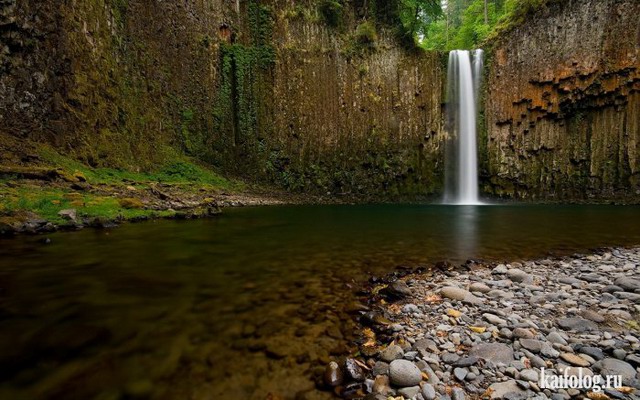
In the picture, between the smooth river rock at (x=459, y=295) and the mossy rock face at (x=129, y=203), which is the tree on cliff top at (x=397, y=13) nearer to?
the mossy rock face at (x=129, y=203)

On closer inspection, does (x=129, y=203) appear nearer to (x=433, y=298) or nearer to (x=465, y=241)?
(x=433, y=298)

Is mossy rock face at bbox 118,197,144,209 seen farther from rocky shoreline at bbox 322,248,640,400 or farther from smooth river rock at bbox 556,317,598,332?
smooth river rock at bbox 556,317,598,332

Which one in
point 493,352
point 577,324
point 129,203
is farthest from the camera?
point 129,203

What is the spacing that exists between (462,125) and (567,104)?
24.9ft

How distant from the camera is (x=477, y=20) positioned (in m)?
33.7

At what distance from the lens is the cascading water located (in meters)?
27.4

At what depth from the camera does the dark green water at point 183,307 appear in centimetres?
246

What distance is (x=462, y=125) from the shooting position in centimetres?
2761

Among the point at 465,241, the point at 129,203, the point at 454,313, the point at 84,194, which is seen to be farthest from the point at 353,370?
the point at 84,194

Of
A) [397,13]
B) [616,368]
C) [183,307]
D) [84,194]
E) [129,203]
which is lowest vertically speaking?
[183,307]

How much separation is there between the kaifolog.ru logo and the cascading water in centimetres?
2667

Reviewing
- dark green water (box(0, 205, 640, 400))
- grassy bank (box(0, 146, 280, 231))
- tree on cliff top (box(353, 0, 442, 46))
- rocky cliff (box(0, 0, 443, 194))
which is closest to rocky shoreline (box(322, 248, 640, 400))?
dark green water (box(0, 205, 640, 400))

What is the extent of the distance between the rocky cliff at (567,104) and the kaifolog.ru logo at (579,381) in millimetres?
28007

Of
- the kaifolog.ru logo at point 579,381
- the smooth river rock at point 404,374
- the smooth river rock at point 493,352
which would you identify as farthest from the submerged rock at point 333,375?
the kaifolog.ru logo at point 579,381
